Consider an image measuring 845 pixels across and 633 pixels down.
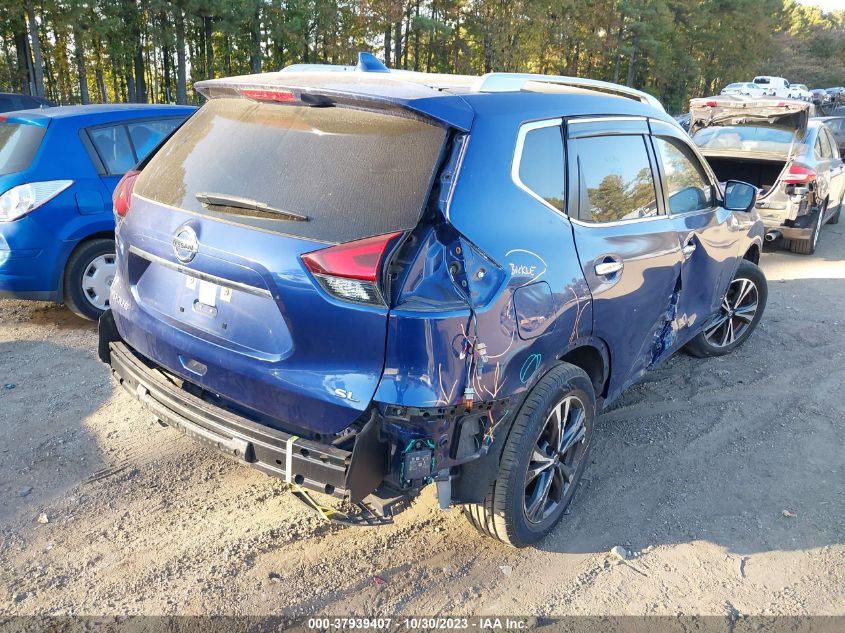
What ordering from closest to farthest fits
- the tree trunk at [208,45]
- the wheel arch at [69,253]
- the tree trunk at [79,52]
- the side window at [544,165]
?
the side window at [544,165]
the wheel arch at [69,253]
the tree trunk at [79,52]
the tree trunk at [208,45]

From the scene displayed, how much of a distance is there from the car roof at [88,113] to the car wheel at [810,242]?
774 centimetres

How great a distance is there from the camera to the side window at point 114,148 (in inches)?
207

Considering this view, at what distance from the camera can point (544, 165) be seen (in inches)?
Answer: 107

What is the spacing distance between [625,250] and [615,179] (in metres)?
0.36

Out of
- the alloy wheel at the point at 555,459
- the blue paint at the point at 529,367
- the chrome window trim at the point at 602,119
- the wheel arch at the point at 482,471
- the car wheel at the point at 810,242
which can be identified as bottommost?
the car wheel at the point at 810,242

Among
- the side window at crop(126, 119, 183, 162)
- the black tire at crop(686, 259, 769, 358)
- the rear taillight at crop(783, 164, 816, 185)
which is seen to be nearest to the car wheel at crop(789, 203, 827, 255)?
the rear taillight at crop(783, 164, 816, 185)

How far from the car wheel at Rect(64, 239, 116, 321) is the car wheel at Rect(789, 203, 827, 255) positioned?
321 inches

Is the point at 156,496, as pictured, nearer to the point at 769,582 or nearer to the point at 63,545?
the point at 63,545

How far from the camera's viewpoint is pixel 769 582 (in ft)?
9.36

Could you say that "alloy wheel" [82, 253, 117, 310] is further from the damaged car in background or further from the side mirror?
the damaged car in background

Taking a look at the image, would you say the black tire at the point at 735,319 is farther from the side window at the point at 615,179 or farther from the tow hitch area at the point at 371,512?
the tow hitch area at the point at 371,512

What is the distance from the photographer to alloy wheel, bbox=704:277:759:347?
5.13 metres

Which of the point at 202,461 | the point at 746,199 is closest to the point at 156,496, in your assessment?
the point at 202,461

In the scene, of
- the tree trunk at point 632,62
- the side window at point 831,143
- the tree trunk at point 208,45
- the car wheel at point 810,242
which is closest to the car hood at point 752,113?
the side window at point 831,143
